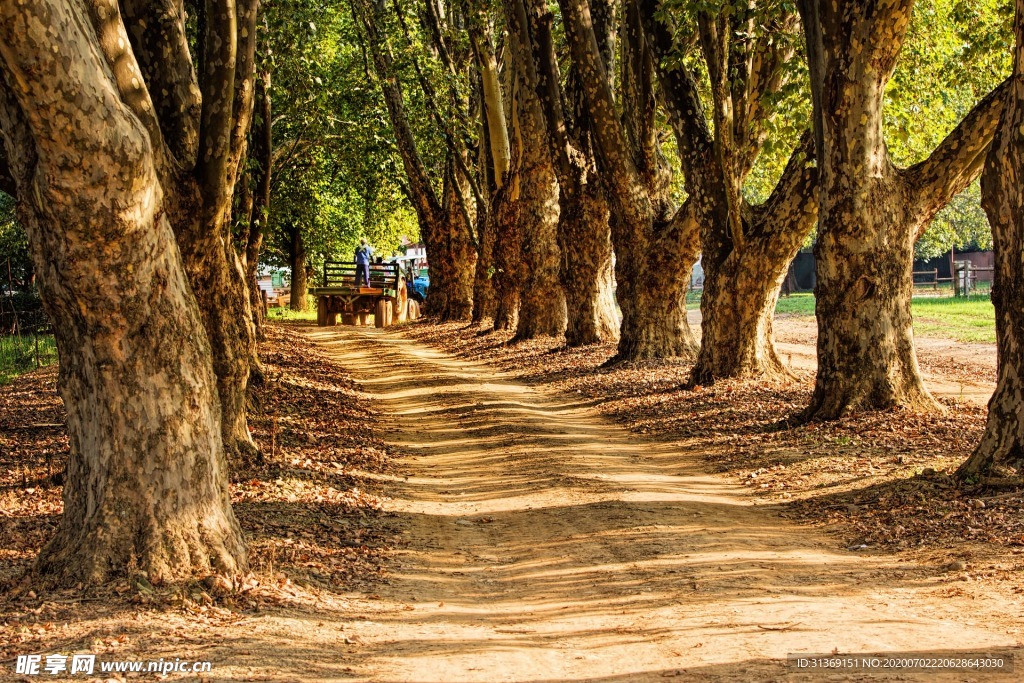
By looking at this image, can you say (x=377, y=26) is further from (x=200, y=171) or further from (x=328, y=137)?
(x=200, y=171)

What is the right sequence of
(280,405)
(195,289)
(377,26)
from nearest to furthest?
1. (195,289)
2. (280,405)
3. (377,26)

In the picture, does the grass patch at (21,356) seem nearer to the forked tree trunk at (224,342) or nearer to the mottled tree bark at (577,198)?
the forked tree trunk at (224,342)

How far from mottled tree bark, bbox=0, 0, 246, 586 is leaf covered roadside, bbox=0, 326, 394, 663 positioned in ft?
0.79

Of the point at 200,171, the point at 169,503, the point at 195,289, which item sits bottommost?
the point at 169,503

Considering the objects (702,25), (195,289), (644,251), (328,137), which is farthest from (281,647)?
(328,137)

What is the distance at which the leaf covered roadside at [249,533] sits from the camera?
17.8 ft

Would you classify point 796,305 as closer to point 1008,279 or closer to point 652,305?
point 652,305

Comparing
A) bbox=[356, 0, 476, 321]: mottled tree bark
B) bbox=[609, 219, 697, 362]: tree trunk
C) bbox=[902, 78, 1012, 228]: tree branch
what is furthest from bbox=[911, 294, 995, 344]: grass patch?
bbox=[902, 78, 1012, 228]: tree branch

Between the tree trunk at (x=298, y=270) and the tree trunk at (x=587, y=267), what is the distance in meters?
20.4

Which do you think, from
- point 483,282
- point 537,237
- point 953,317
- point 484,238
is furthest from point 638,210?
Result: point 953,317

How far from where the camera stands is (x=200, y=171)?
891 cm

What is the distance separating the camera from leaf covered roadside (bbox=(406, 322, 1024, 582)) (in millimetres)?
7230

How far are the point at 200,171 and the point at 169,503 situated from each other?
3735 millimetres

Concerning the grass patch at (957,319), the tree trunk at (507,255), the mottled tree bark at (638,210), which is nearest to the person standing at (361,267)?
the tree trunk at (507,255)
